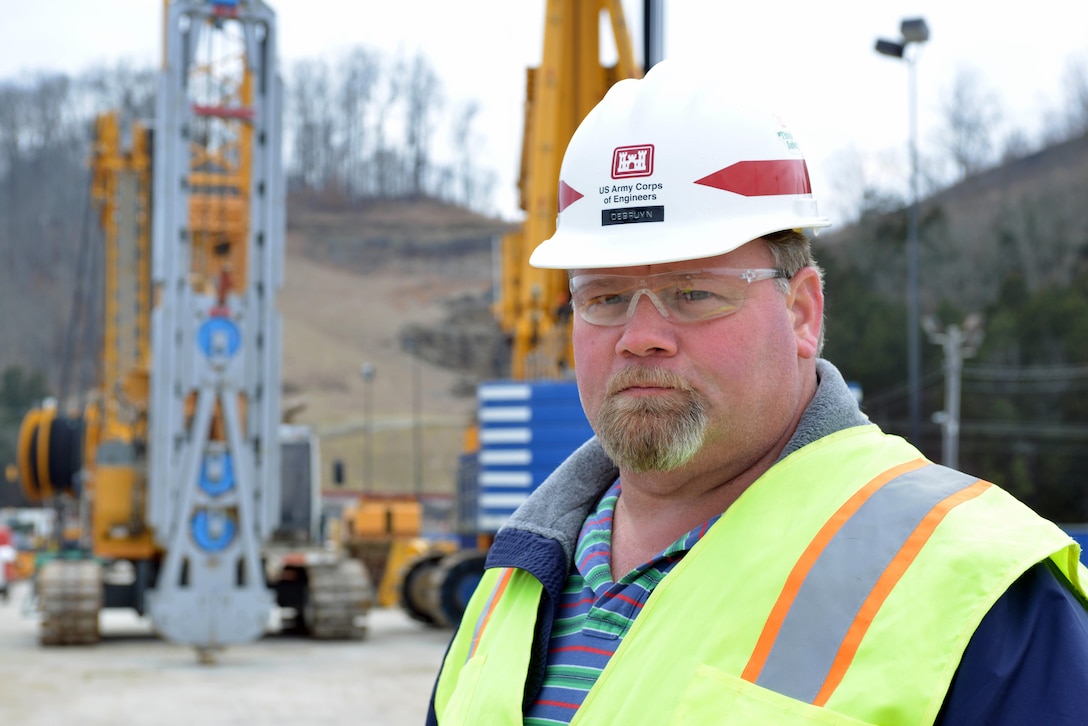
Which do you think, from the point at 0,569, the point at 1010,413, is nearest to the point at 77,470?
the point at 0,569

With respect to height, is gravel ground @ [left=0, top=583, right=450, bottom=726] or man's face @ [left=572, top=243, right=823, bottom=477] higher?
man's face @ [left=572, top=243, right=823, bottom=477]

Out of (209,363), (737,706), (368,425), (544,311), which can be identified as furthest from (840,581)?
(368,425)

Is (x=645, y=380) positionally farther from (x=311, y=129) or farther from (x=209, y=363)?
(x=311, y=129)

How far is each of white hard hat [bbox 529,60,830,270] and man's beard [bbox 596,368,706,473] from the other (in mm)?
182

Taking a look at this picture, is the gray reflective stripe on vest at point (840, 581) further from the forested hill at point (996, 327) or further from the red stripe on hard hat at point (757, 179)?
the forested hill at point (996, 327)

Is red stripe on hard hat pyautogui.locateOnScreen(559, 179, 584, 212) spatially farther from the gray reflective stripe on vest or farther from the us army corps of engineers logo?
the gray reflective stripe on vest

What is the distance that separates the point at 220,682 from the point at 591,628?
35.5 ft

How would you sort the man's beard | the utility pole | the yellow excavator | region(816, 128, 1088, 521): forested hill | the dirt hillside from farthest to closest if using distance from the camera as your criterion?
1. the dirt hillside
2. region(816, 128, 1088, 521): forested hill
3. the utility pole
4. the yellow excavator
5. the man's beard

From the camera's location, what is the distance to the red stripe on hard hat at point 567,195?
2.27 m

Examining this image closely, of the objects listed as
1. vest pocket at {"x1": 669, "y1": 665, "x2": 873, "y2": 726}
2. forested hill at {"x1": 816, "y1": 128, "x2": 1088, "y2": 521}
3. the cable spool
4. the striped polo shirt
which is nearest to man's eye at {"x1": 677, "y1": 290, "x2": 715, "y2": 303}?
the striped polo shirt

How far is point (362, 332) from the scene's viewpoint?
91125 mm

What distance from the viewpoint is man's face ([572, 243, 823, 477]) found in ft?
6.64

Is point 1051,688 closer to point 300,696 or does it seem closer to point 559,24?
point 300,696

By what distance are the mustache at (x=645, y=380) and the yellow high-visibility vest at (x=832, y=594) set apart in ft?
A: 0.64
